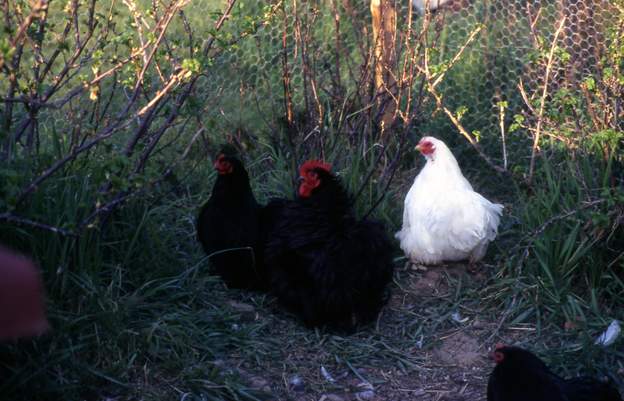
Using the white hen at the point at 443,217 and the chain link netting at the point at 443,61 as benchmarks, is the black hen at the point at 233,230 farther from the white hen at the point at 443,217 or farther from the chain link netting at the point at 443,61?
the chain link netting at the point at 443,61

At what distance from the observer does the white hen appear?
434 cm

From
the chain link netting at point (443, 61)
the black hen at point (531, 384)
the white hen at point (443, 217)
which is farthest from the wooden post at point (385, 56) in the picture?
the black hen at point (531, 384)

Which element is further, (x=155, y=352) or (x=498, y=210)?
(x=498, y=210)

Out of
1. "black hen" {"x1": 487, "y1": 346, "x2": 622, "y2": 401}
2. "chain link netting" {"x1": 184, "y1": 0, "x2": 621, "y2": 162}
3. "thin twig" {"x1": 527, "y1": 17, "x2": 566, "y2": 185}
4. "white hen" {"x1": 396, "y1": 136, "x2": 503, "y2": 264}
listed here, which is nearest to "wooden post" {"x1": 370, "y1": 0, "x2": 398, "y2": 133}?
"chain link netting" {"x1": 184, "y1": 0, "x2": 621, "y2": 162}

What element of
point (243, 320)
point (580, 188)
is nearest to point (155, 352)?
point (243, 320)

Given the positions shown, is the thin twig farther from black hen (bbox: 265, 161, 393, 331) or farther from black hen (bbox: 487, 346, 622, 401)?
black hen (bbox: 487, 346, 622, 401)

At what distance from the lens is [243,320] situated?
4035mm

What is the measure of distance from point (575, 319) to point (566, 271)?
0.29m

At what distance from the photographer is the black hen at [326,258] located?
3.94 meters

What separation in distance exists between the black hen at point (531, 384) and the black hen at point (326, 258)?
956 mm

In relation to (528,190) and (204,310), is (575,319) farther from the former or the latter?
(204,310)

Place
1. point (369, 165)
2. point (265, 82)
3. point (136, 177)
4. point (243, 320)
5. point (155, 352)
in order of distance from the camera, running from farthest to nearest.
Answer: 1. point (265, 82)
2. point (369, 165)
3. point (243, 320)
4. point (155, 352)
5. point (136, 177)

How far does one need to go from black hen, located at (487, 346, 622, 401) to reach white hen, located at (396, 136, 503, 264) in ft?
4.03

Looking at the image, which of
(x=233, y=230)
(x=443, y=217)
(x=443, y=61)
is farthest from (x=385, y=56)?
(x=233, y=230)
